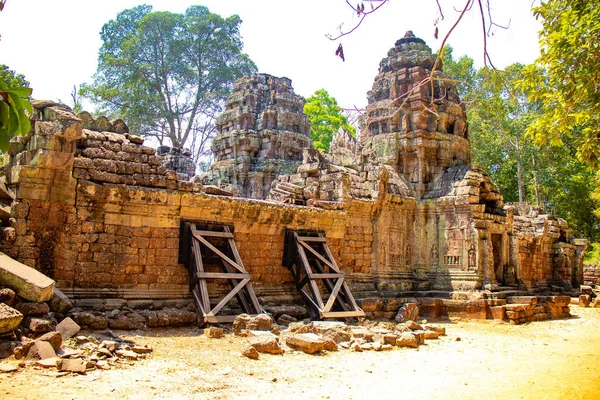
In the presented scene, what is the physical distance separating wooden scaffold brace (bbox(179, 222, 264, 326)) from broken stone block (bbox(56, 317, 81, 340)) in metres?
2.09

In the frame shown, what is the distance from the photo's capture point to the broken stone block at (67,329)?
620 cm

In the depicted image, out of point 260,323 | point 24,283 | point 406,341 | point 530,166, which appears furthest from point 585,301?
point 24,283

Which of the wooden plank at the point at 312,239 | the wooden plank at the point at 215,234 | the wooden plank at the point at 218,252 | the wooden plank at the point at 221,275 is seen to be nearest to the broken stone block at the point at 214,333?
the wooden plank at the point at 221,275

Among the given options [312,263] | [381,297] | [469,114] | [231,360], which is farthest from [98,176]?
[469,114]

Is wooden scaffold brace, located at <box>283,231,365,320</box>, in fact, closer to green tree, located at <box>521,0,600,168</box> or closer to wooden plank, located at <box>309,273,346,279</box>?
wooden plank, located at <box>309,273,346,279</box>

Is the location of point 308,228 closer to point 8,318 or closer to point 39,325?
point 39,325

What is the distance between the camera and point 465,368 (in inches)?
274

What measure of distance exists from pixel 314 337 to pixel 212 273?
2100 millimetres

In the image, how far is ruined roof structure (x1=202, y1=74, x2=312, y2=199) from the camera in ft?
77.4

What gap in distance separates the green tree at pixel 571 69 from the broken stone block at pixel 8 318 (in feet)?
22.8

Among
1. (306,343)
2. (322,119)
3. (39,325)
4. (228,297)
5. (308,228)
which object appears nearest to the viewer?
(39,325)

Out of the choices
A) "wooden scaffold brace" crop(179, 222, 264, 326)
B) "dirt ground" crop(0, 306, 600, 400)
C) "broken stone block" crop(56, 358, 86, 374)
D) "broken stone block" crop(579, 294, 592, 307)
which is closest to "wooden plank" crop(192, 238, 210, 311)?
"wooden scaffold brace" crop(179, 222, 264, 326)

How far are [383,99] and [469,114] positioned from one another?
17179 mm

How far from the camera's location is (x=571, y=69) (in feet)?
24.8
